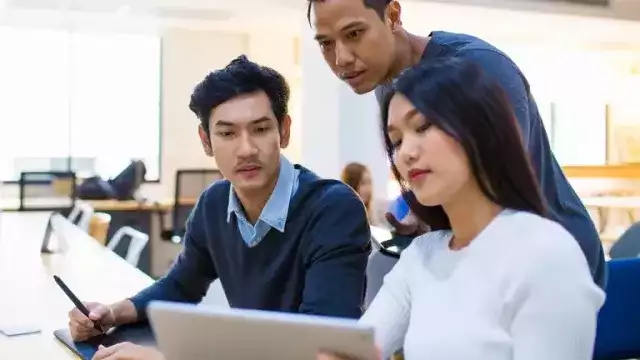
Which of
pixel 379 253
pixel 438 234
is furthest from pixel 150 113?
pixel 438 234

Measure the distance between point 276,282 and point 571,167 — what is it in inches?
339

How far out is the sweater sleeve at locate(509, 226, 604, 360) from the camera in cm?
90

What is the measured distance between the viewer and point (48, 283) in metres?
2.31

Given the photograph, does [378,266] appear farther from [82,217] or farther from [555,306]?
[82,217]

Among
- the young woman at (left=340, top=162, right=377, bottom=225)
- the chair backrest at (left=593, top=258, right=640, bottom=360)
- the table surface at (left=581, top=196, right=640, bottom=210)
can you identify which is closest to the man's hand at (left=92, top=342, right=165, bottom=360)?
the chair backrest at (left=593, top=258, right=640, bottom=360)

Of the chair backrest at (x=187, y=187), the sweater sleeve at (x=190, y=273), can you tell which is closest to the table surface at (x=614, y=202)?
the chair backrest at (x=187, y=187)

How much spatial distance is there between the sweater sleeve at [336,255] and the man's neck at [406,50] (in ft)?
0.82

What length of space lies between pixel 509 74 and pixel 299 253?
0.51 metres

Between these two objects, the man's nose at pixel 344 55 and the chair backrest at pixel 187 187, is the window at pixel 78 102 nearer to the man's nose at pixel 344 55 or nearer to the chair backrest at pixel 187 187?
the chair backrest at pixel 187 187

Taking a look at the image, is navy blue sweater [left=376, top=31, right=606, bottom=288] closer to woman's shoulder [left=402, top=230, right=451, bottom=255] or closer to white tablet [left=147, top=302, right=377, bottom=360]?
woman's shoulder [left=402, top=230, right=451, bottom=255]

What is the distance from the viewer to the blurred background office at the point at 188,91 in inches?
241

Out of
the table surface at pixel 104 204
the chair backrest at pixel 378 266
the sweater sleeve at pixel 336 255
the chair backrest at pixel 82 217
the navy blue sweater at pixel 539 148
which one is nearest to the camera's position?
the navy blue sweater at pixel 539 148

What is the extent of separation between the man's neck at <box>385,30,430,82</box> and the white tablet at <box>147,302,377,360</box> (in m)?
0.58

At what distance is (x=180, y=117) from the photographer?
8.27 metres
